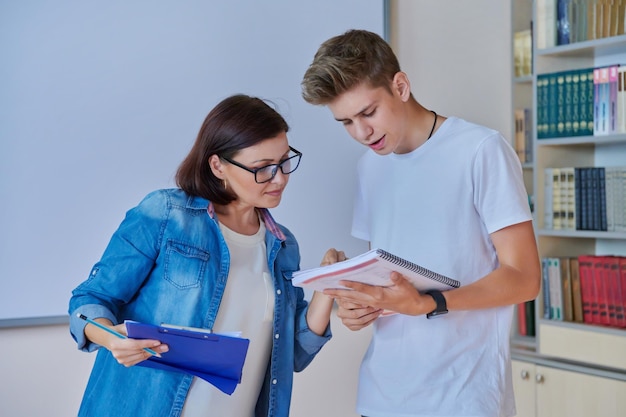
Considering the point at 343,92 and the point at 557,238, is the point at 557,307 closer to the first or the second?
the point at 557,238

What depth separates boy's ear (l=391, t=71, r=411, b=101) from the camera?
1.74 metres

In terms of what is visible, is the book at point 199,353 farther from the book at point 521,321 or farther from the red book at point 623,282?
the book at point 521,321

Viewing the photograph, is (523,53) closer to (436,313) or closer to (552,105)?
(552,105)

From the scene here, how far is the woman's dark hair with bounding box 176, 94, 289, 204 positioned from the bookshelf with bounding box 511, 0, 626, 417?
1.74 meters

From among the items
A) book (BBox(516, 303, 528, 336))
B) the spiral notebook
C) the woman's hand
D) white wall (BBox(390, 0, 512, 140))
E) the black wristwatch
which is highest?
white wall (BBox(390, 0, 512, 140))

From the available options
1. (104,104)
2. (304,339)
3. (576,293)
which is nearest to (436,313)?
(304,339)

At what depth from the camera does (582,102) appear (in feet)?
10.2

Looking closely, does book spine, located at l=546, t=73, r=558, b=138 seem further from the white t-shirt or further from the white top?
the white top

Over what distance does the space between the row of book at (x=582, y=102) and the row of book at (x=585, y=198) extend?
0.16 m

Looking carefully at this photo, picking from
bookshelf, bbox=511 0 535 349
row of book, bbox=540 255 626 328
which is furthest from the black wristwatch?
bookshelf, bbox=511 0 535 349

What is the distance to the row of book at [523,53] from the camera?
334 cm

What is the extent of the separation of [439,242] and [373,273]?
0.96 feet

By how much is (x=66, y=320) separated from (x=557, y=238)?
209cm

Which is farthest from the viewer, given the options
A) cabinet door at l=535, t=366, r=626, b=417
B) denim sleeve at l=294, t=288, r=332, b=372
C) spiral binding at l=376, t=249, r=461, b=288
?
cabinet door at l=535, t=366, r=626, b=417
